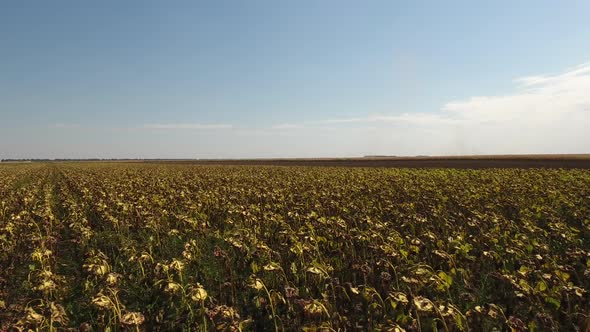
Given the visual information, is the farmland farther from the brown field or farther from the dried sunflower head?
the brown field

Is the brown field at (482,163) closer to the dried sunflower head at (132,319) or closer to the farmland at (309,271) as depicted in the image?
the farmland at (309,271)

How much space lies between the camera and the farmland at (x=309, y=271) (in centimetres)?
382

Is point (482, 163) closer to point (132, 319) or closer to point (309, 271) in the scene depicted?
point (309, 271)

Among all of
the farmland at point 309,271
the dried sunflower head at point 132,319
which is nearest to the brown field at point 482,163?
the farmland at point 309,271

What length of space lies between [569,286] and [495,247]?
2.77 meters

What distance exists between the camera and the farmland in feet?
12.5

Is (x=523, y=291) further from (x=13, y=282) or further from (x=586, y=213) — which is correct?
(x=13, y=282)

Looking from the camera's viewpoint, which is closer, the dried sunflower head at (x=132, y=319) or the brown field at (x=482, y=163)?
the dried sunflower head at (x=132, y=319)

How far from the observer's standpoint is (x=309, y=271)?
425 centimetres

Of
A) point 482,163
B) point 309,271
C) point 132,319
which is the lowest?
point 132,319

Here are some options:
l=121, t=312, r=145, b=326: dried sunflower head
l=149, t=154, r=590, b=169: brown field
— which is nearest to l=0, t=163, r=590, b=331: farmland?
l=121, t=312, r=145, b=326: dried sunflower head

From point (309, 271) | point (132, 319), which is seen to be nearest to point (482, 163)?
point (309, 271)

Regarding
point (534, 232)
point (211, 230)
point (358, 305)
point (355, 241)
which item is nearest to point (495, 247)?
point (534, 232)

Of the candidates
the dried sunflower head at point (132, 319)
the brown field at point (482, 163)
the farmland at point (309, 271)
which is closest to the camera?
the dried sunflower head at point (132, 319)
